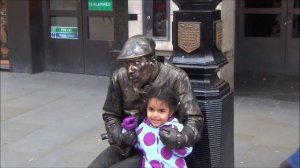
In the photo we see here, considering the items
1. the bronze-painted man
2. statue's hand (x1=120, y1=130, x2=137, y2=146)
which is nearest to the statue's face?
the bronze-painted man

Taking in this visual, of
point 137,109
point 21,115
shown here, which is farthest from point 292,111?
point 137,109

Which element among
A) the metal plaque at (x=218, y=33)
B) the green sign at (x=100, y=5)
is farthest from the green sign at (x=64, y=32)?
the metal plaque at (x=218, y=33)

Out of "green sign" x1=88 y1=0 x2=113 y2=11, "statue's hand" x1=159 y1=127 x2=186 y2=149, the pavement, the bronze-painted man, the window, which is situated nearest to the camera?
"statue's hand" x1=159 y1=127 x2=186 y2=149

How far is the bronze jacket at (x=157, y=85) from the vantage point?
3398 millimetres

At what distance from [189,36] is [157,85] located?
1.79 ft

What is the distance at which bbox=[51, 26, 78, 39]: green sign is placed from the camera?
33.3 ft

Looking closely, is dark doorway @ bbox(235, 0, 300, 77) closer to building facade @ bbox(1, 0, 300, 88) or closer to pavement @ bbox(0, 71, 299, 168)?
building facade @ bbox(1, 0, 300, 88)

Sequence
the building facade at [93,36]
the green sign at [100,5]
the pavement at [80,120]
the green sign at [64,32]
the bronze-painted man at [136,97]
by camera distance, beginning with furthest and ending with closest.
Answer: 1. the green sign at [64,32]
2. the building facade at [93,36]
3. the green sign at [100,5]
4. the pavement at [80,120]
5. the bronze-painted man at [136,97]

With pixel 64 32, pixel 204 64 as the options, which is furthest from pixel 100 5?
pixel 204 64

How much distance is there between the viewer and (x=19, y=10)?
10078 millimetres

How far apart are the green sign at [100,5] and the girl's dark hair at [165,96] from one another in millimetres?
6490

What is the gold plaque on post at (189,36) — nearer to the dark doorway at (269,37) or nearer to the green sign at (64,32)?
the dark doorway at (269,37)

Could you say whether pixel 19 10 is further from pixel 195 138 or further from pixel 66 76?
pixel 195 138

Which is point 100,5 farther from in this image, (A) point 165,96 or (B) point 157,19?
(A) point 165,96
